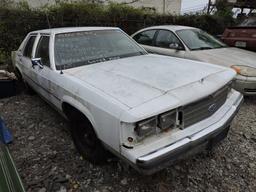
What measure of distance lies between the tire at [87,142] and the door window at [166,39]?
329 centimetres

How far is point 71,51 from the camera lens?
3109 millimetres

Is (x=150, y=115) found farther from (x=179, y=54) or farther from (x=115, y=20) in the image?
(x=115, y=20)

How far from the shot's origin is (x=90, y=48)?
10.7ft

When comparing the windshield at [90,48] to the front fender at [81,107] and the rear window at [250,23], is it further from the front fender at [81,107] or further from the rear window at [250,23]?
the rear window at [250,23]

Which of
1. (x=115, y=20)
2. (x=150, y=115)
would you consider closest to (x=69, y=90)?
(x=150, y=115)

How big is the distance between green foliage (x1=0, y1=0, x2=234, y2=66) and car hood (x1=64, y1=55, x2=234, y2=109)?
5.48 metres

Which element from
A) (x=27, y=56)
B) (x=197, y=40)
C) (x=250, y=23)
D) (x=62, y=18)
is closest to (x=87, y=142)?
(x=27, y=56)

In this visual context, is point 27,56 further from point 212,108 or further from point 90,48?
point 212,108

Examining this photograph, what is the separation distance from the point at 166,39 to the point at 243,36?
2.08 m

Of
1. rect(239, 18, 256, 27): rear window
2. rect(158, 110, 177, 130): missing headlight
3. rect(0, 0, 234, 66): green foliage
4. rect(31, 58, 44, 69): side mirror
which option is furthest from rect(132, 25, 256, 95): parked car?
rect(0, 0, 234, 66): green foliage

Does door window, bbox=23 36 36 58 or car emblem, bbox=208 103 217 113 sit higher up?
door window, bbox=23 36 36 58

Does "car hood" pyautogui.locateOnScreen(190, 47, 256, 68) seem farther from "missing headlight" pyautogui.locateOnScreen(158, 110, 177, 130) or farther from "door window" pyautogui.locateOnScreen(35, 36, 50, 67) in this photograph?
"door window" pyautogui.locateOnScreen(35, 36, 50, 67)

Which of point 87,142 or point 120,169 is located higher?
point 87,142

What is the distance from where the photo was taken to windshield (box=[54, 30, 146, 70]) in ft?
9.93
